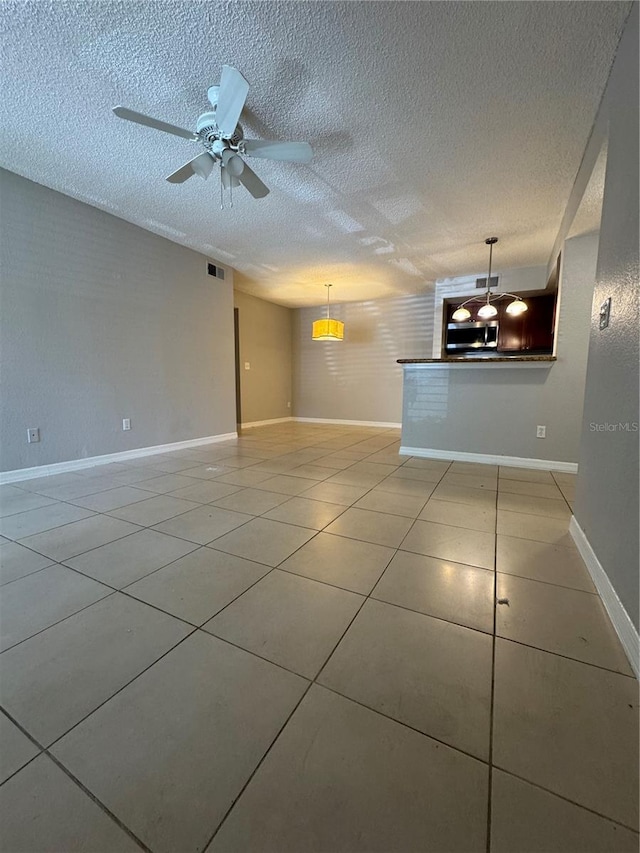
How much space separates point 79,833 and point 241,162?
2.92 metres

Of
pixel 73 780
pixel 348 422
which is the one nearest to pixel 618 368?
pixel 73 780

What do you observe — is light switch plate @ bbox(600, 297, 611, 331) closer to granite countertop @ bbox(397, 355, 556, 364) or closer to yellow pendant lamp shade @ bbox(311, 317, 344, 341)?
granite countertop @ bbox(397, 355, 556, 364)

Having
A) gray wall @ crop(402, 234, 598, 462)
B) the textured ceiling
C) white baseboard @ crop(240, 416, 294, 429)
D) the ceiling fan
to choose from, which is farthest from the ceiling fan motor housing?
white baseboard @ crop(240, 416, 294, 429)

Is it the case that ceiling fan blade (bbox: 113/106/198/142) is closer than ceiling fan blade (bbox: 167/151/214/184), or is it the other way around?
ceiling fan blade (bbox: 113/106/198/142)

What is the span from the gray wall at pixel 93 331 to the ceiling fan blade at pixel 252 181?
1959mm

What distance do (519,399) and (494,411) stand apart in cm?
26

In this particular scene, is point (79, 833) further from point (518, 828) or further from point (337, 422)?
point (337, 422)

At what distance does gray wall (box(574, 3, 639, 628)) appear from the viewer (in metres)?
1.18

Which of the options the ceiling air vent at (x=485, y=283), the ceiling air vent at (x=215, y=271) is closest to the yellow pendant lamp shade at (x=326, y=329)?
the ceiling air vent at (x=215, y=271)

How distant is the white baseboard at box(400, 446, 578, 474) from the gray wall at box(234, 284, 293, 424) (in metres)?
3.54

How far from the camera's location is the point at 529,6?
4.96ft

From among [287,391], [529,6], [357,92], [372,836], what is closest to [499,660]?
[372,836]

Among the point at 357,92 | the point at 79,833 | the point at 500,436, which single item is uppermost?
the point at 357,92

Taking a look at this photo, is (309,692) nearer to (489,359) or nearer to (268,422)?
(489,359)
